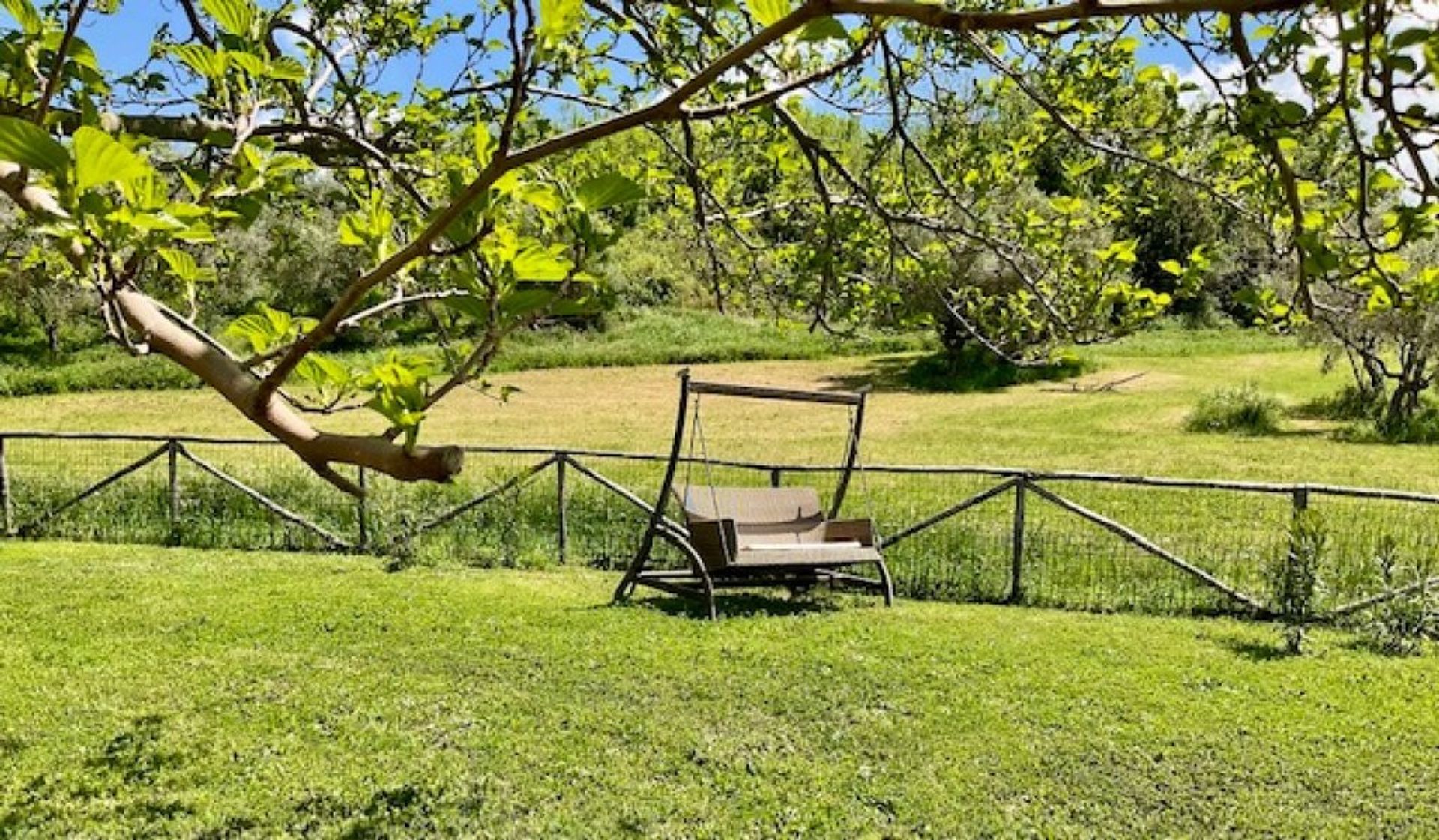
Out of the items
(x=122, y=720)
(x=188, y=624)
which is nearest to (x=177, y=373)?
(x=188, y=624)

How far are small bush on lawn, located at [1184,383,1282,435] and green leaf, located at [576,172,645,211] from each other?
19832 millimetres

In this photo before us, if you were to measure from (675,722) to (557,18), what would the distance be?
14.2 feet

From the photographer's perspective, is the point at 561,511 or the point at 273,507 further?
the point at 273,507

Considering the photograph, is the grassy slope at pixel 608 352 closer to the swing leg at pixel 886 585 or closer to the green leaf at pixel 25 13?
the swing leg at pixel 886 585

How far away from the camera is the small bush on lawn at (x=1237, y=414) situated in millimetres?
19891

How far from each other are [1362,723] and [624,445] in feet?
42.7

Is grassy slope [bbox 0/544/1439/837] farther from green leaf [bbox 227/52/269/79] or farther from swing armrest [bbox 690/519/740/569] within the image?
green leaf [bbox 227/52/269/79]

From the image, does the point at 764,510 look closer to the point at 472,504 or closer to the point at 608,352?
the point at 472,504

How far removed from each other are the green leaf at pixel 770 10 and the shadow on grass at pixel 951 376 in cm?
2445

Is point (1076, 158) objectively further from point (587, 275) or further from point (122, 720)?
point (122, 720)

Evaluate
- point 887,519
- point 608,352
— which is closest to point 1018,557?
point 887,519

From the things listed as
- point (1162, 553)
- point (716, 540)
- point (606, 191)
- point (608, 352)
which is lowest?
point (1162, 553)

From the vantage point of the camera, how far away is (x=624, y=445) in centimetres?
1769

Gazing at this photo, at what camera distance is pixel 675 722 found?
5.33 meters
